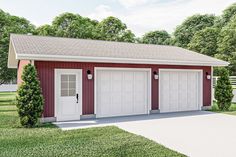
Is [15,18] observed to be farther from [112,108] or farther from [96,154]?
[96,154]

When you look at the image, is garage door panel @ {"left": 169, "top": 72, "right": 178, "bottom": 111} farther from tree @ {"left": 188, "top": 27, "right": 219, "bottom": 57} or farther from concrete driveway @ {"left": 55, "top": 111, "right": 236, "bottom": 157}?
tree @ {"left": 188, "top": 27, "right": 219, "bottom": 57}

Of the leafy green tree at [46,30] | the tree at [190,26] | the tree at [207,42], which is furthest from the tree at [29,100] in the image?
the tree at [190,26]

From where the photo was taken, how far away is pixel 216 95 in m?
12.0

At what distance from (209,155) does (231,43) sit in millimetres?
28942

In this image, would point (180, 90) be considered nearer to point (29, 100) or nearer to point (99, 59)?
point (99, 59)

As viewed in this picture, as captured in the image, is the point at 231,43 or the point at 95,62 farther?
the point at 231,43

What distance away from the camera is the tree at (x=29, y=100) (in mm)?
7723

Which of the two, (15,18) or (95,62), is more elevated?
(15,18)

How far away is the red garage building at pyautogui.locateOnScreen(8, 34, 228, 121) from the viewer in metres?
8.73

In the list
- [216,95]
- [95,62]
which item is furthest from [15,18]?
[216,95]

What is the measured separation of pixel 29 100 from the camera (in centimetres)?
779

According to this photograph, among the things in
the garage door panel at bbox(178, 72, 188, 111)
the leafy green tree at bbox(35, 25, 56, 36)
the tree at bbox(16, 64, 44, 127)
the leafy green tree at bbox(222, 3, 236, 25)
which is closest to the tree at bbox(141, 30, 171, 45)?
the leafy green tree at bbox(222, 3, 236, 25)

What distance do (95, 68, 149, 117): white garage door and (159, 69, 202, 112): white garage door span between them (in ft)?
3.27

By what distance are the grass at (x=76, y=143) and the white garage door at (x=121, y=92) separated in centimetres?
249
